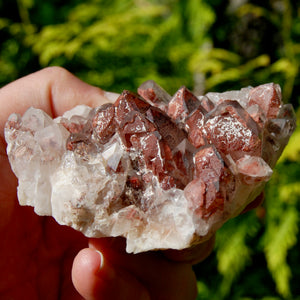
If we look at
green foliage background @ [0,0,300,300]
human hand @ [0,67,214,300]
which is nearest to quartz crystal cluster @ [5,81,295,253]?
human hand @ [0,67,214,300]

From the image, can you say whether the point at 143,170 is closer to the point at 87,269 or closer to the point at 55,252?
the point at 87,269

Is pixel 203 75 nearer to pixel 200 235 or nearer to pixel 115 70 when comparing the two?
pixel 115 70

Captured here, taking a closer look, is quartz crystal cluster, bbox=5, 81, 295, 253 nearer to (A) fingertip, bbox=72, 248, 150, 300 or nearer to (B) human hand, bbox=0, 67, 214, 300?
(A) fingertip, bbox=72, 248, 150, 300

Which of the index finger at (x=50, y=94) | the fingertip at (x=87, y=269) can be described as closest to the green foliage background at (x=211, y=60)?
the index finger at (x=50, y=94)

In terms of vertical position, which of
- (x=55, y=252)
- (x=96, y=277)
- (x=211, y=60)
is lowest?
(x=55, y=252)

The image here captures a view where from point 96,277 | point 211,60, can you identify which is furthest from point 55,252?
point 211,60

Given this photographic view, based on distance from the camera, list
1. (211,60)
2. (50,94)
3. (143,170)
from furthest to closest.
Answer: (211,60)
(50,94)
(143,170)

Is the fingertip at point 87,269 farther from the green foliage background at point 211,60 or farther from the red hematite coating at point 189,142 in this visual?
the green foliage background at point 211,60
